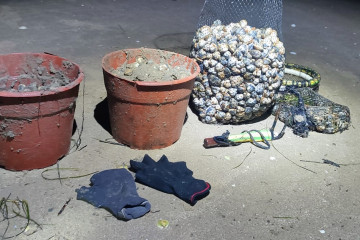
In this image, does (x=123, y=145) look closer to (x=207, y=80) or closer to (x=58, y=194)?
(x=58, y=194)

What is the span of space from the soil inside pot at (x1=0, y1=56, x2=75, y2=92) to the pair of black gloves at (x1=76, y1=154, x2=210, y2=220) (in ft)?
2.94

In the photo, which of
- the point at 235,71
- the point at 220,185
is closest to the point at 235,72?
the point at 235,71

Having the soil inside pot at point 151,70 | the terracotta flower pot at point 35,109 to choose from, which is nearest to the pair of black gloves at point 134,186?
the terracotta flower pot at point 35,109

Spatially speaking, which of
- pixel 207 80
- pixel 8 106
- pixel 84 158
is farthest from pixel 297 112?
pixel 8 106

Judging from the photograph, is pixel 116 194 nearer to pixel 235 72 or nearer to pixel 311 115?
pixel 235 72

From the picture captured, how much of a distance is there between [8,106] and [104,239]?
1.09m

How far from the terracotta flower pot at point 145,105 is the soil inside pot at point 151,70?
55 mm

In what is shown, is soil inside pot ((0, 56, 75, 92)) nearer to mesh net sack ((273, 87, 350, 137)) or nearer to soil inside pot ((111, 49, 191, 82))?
soil inside pot ((111, 49, 191, 82))

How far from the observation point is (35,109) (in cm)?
248

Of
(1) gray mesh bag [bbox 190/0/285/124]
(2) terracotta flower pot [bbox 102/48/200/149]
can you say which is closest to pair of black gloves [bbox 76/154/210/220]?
(2) terracotta flower pot [bbox 102/48/200/149]

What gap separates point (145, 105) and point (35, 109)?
0.84 meters

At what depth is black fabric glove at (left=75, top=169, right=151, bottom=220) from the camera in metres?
2.44

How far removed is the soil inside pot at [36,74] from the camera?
9.66ft

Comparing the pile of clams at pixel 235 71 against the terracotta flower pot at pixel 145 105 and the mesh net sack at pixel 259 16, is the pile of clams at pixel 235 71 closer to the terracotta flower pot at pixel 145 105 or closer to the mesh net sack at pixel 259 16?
the terracotta flower pot at pixel 145 105
